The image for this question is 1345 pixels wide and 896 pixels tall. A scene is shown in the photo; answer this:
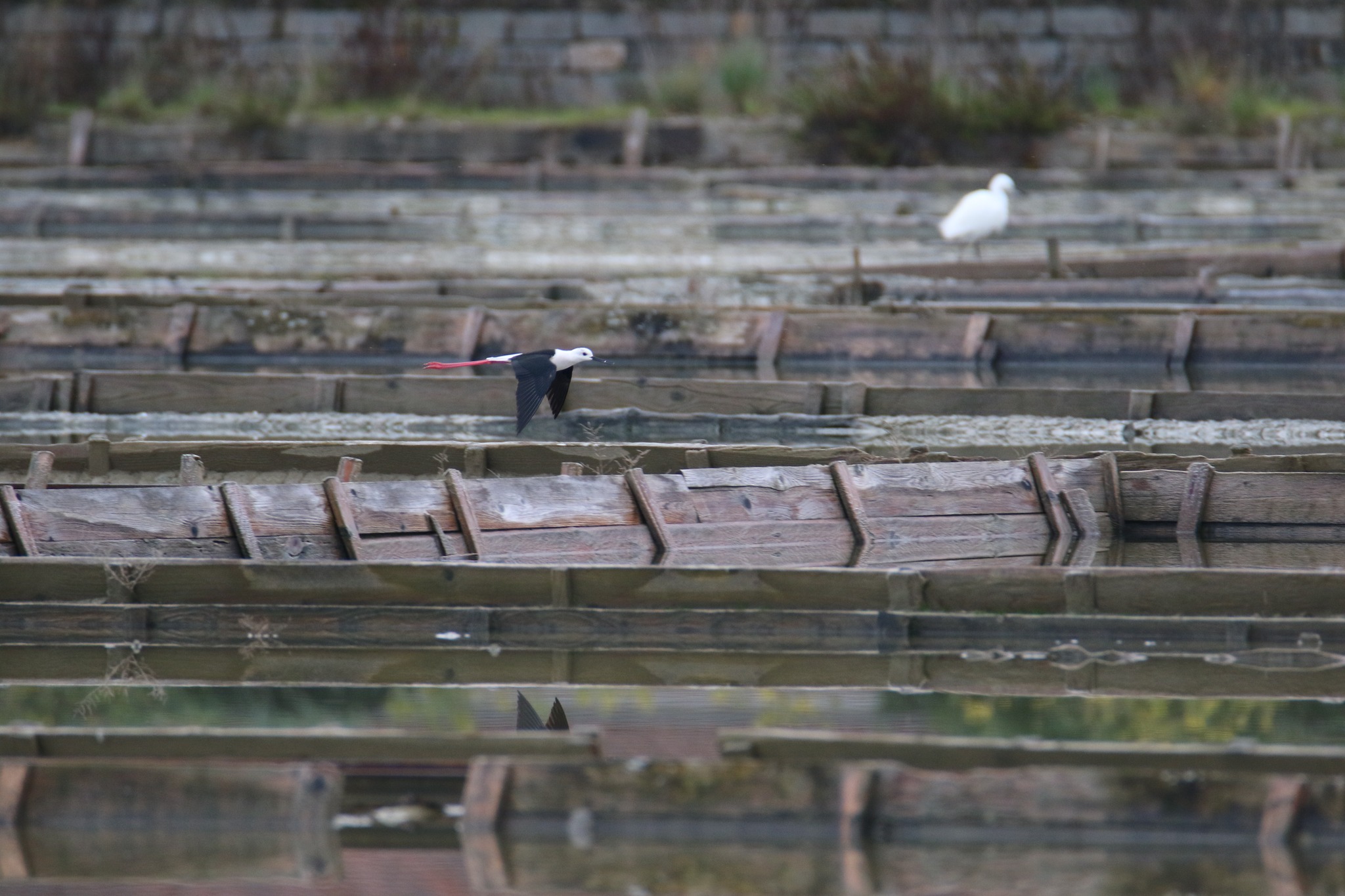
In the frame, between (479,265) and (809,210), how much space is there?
378 centimetres

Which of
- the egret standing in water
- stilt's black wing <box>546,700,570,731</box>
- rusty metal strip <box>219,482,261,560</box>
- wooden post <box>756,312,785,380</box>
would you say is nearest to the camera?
stilt's black wing <box>546,700,570,731</box>

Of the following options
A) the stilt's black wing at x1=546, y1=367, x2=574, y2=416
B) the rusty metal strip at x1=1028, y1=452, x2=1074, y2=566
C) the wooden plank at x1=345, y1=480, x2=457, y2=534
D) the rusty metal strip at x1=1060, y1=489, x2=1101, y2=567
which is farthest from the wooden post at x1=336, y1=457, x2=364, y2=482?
the rusty metal strip at x1=1060, y1=489, x2=1101, y2=567

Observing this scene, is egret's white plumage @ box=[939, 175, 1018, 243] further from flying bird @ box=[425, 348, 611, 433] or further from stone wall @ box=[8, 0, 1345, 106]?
flying bird @ box=[425, 348, 611, 433]

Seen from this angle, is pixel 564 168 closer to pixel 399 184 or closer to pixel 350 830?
pixel 399 184

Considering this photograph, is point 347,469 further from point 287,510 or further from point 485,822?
point 485,822

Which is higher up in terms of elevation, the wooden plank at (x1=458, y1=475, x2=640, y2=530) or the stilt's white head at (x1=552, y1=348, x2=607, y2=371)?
the stilt's white head at (x1=552, y1=348, x2=607, y2=371)

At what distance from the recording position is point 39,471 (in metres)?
8.17

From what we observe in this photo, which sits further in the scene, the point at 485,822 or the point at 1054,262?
the point at 1054,262

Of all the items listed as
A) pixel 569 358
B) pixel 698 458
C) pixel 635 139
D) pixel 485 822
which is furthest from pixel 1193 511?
pixel 635 139

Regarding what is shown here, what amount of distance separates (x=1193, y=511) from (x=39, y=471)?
577 cm

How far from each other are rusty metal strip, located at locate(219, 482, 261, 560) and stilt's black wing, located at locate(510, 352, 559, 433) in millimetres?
1434

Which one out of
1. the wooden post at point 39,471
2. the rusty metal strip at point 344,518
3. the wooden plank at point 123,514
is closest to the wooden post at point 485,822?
the rusty metal strip at point 344,518

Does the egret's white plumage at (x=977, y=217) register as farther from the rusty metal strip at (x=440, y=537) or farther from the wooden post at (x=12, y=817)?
the wooden post at (x=12, y=817)

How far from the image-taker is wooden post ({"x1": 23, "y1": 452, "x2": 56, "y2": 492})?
8117 mm
